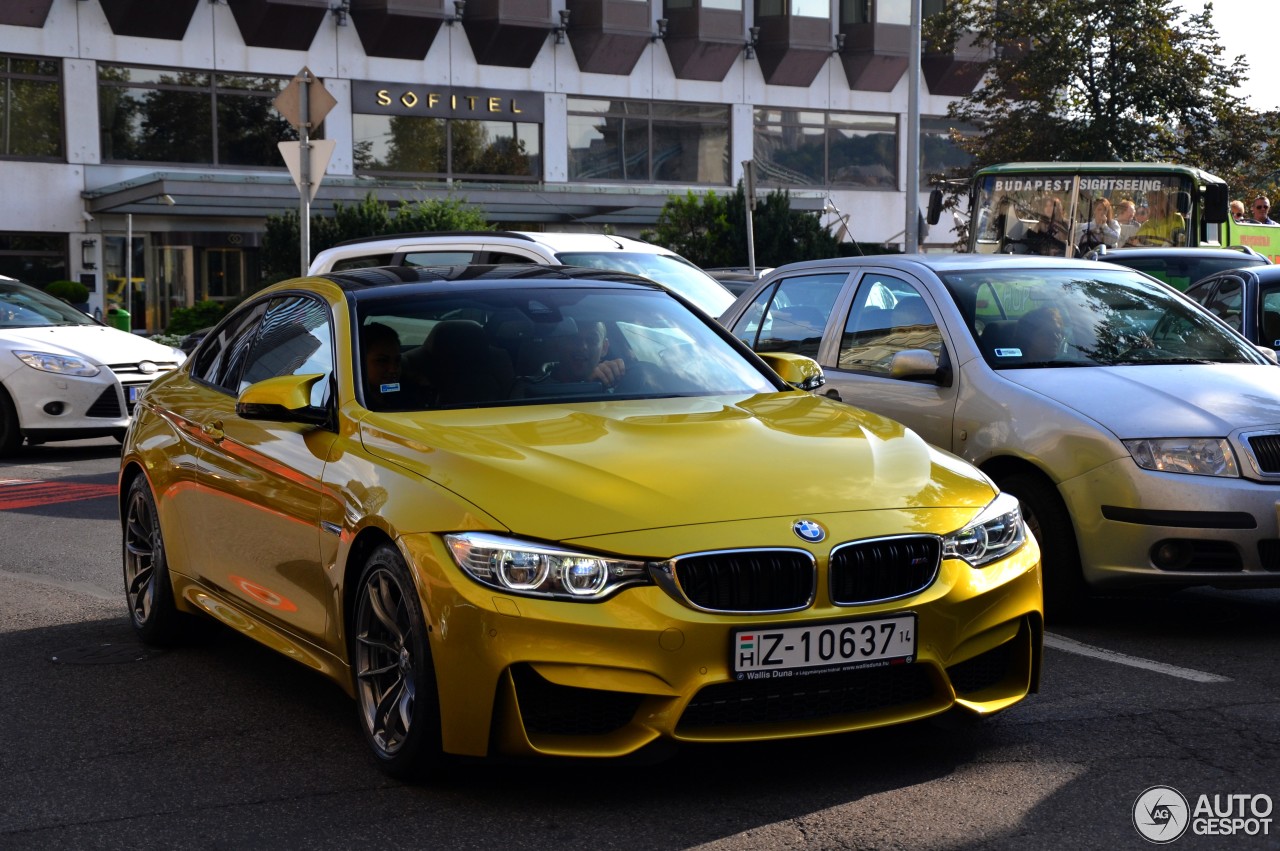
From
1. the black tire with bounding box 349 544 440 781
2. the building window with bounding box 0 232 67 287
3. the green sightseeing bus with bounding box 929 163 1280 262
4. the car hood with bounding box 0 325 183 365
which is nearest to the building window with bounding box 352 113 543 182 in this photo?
the building window with bounding box 0 232 67 287

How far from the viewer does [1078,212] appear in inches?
840

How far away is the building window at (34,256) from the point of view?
37406mm

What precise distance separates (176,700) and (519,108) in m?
38.4

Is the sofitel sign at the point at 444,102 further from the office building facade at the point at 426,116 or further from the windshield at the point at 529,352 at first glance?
the windshield at the point at 529,352

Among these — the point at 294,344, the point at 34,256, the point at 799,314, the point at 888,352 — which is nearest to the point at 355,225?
the point at 34,256

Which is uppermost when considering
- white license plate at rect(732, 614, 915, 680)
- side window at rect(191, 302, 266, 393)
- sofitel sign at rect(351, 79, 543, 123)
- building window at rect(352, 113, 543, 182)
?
sofitel sign at rect(351, 79, 543, 123)

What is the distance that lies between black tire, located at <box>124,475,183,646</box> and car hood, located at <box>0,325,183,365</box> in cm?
807

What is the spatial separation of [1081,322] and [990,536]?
3.17 meters

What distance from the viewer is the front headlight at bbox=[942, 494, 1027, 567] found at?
15.4 feet

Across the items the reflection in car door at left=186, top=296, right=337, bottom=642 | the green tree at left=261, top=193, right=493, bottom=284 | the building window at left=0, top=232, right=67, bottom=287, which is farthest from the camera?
the building window at left=0, top=232, right=67, bottom=287

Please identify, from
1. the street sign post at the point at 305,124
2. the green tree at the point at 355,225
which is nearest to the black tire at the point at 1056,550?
the street sign post at the point at 305,124

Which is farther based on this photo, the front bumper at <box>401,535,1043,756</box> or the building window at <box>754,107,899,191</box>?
the building window at <box>754,107,899,191</box>

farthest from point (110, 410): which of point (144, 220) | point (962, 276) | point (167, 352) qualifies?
point (144, 220)

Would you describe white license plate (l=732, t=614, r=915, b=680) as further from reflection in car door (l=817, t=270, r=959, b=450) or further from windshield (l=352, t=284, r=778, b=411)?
reflection in car door (l=817, t=270, r=959, b=450)
